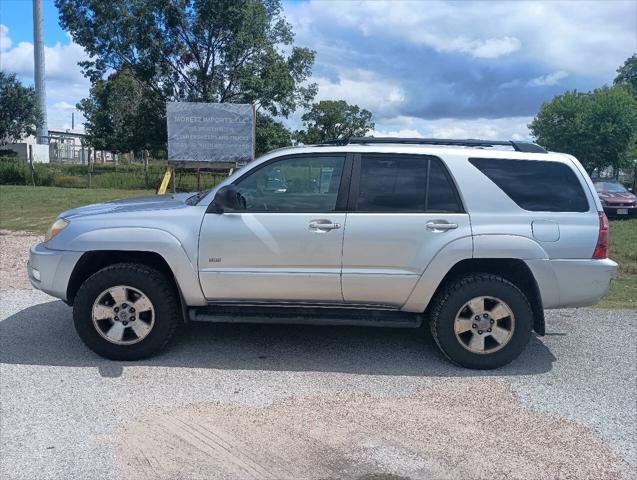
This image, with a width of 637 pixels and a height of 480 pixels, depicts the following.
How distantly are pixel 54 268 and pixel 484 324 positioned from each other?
3570 mm

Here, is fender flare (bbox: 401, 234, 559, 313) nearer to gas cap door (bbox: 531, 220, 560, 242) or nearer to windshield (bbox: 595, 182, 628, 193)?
gas cap door (bbox: 531, 220, 560, 242)

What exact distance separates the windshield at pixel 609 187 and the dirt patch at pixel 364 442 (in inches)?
638

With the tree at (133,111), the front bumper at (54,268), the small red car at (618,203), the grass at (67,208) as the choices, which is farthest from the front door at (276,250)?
the tree at (133,111)

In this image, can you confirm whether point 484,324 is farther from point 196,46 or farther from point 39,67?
point 39,67

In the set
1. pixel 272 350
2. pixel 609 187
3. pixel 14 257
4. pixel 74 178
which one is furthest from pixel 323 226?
pixel 74 178

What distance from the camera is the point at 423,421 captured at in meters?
3.76

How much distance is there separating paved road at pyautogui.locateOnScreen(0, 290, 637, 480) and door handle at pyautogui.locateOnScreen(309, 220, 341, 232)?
1137 millimetres

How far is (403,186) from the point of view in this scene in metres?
4.69

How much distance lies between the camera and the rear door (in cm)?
450

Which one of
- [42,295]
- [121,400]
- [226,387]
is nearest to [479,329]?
[226,387]

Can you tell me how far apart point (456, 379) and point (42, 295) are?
4905mm

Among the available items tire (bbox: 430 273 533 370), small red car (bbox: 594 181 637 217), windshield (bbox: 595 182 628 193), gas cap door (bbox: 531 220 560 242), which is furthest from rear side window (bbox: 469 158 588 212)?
windshield (bbox: 595 182 628 193)

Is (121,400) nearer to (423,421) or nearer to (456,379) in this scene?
(423,421)

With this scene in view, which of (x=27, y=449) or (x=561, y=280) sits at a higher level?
(x=561, y=280)
